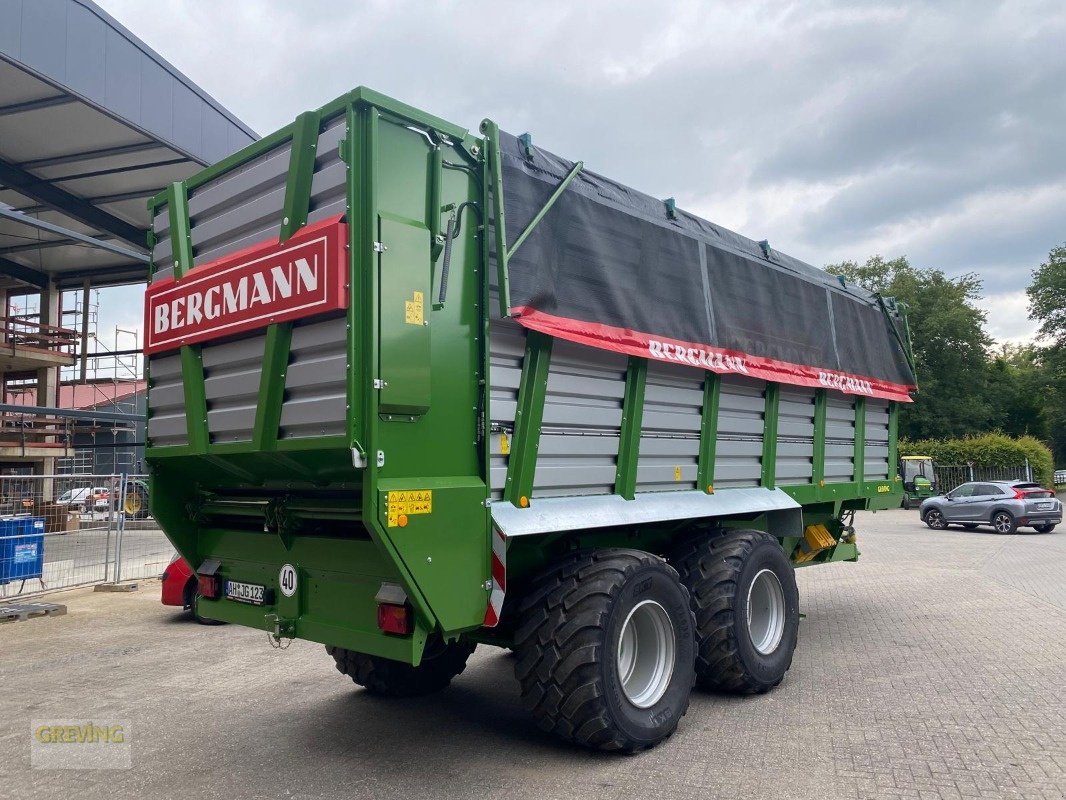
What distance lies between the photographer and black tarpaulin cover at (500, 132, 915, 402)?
445 centimetres

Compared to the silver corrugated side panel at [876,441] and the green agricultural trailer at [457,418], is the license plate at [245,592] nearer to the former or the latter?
the green agricultural trailer at [457,418]

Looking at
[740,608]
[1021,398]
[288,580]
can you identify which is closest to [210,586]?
[288,580]

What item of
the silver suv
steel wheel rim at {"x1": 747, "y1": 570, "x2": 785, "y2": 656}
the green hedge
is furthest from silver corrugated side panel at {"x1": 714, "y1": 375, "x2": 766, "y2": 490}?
the green hedge

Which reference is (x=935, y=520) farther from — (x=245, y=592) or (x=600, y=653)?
(x=245, y=592)

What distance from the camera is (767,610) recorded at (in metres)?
6.04

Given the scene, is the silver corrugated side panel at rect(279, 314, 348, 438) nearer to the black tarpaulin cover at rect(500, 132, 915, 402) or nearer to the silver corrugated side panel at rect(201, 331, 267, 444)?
Answer: the silver corrugated side panel at rect(201, 331, 267, 444)

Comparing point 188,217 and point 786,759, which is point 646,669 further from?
point 188,217

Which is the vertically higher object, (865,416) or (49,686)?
(865,416)

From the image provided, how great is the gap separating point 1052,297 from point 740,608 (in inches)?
2196

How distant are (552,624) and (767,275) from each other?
149 inches

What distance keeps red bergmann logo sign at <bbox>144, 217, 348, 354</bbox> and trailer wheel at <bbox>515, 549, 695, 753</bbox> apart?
77.6 inches

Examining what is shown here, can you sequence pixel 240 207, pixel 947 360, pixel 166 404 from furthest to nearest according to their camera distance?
pixel 947 360 < pixel 166 404 < pixel 240 207

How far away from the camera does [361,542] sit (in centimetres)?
411

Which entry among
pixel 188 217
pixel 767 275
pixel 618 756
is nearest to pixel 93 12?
pixel 188 217
